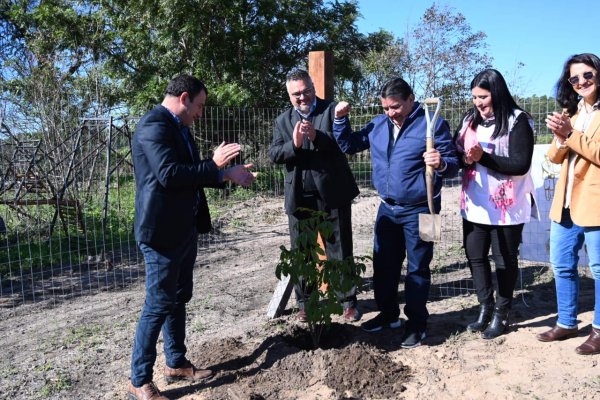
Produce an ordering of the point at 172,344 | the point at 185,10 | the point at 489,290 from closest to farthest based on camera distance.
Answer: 1. the point at 172,344
2. the point at 489,290
3. the point at 185,10

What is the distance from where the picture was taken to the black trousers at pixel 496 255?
3.54m

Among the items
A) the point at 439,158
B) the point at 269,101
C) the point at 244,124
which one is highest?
the point at 269,101

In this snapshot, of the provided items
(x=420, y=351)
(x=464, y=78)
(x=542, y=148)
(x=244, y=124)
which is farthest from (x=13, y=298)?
(x=464, y=78)

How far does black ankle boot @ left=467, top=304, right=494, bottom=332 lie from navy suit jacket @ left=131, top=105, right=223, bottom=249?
2168 mm

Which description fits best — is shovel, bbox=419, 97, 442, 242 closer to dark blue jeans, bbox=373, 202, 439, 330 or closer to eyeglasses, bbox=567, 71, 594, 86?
dark blue jeans, bbox=373, 202, 439, 330

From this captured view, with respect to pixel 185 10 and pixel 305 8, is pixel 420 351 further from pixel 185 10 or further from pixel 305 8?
pixel 305 8

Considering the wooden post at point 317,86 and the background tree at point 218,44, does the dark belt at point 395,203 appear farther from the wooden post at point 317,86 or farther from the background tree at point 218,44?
the background tree at point 218,44

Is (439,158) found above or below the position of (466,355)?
above

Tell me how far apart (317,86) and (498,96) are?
1.57 meters

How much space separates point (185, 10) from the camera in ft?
39.7

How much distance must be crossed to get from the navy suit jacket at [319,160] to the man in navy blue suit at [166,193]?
0.90 m

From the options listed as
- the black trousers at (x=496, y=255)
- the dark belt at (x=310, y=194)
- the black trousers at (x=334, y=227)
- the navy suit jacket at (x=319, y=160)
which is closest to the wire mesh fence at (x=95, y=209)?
the black trousers at (x=496, y=255)

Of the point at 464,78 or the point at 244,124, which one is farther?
the point at 464,78

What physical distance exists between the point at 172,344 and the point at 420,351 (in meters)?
1.66
